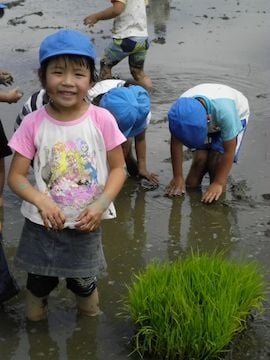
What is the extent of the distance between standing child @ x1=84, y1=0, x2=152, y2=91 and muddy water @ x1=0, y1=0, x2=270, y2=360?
340 millimetres

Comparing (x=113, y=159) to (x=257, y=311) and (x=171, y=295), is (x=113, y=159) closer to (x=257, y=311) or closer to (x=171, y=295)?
(x=171, y=295)

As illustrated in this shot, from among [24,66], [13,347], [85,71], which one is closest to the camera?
[85,71]

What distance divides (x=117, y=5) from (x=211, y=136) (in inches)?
100

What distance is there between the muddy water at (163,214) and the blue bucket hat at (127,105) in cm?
61

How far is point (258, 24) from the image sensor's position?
9914 millimetres

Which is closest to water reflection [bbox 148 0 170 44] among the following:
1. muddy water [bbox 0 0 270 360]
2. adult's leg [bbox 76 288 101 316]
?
muddy water [bbox 0 0 270 360]

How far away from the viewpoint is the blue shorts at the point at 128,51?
22.4 feet

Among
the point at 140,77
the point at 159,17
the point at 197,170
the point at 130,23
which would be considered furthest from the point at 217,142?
the point at 159,17

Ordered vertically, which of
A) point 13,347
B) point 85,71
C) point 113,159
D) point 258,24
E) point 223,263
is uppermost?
point 85,71

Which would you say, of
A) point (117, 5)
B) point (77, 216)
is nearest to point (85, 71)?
point (77, 216)

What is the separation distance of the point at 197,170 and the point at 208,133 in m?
0.35

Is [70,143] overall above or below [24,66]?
above

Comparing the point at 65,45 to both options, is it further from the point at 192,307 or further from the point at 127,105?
the point at 127,105

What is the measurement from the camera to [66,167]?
292 centimetres
